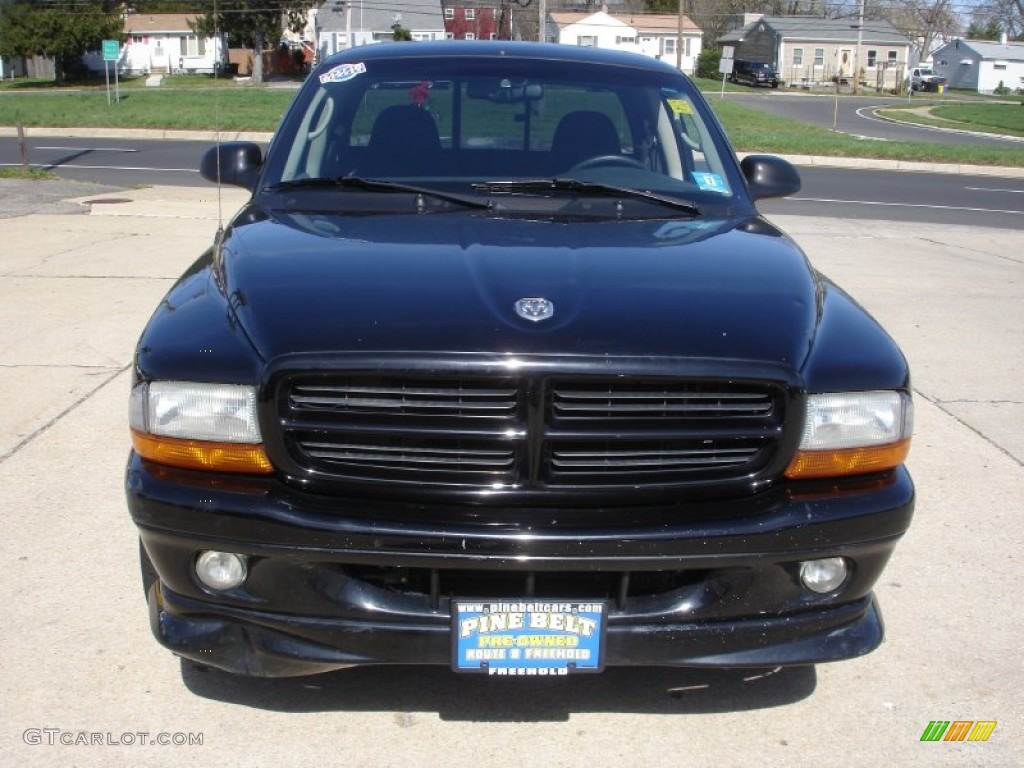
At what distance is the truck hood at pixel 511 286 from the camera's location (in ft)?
9.00

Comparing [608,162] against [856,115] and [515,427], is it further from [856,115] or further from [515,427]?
[856,115]

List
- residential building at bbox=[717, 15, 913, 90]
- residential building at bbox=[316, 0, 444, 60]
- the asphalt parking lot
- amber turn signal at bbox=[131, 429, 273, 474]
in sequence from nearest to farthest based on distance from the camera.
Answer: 1. amber turn signal at bbox=[131, 429, 273, 474]
2. the asphalt parking lot
3. residential building at bbox=[316, 0, 444, 60]
4. residential building at bbox=[717, 15, 913, 90]

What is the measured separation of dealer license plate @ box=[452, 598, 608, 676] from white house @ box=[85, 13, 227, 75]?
75629mm

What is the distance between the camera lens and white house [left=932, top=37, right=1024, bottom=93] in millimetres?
84062

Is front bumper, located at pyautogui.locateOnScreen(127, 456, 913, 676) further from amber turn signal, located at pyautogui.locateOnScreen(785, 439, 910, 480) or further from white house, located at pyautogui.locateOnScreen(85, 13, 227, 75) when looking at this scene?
white house, located at pyautogui.locateOnScreen(85, 13, 227, 75)

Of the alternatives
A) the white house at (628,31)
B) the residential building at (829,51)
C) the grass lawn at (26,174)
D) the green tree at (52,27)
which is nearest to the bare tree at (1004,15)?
the residential building at (829,51)

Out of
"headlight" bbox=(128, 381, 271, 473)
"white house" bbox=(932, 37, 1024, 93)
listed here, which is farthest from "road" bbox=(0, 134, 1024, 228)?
"white house" bbox=(932, 37, 1024, 93)

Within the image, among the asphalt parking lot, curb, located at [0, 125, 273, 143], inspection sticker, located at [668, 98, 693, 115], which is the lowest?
curb, located at [0, 125, 273, 143]

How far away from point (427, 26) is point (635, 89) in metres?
65.1

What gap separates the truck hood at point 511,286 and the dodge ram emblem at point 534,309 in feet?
0.06

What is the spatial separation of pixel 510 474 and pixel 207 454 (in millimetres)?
724

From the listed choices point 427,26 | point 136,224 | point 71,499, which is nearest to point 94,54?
point 427,26

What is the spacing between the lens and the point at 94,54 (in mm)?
68000

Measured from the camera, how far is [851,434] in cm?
286
